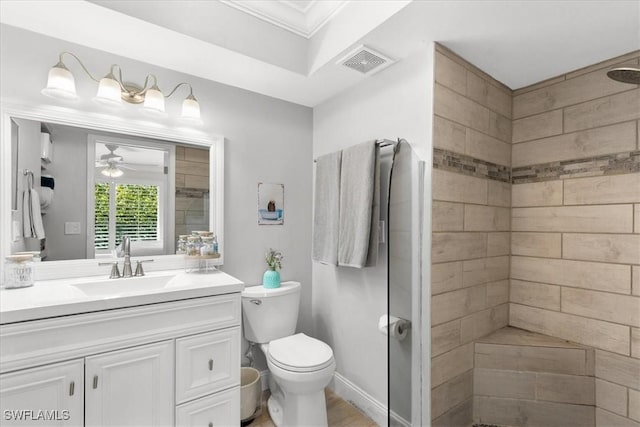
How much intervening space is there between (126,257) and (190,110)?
3.13 ft

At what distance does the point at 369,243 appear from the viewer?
1.91m

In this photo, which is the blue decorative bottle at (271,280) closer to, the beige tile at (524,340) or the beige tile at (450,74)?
the beige tile at (524,340)

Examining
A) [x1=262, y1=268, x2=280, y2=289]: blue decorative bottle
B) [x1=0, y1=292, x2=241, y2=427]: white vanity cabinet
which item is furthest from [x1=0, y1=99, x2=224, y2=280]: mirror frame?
[x1=0, y1=292, x2=241, y2=427]: white vanity cabinet

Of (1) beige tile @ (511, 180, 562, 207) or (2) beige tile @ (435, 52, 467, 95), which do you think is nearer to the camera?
(2) beige tile @ (435, 52, 467, 95)

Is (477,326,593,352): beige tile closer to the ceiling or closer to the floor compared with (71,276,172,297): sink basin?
closer to the floor

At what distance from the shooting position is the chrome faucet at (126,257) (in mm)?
1782

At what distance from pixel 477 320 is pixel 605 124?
1355 millimetres

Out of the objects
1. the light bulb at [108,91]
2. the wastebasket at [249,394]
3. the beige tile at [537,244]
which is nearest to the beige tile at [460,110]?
the beige tile at [537,244]

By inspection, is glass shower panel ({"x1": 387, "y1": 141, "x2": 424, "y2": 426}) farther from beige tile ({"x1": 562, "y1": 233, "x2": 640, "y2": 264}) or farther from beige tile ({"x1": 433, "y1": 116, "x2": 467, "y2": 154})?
beige tile ({"x1": 562, "y1": 233, "x2": 640, "y2": 264})

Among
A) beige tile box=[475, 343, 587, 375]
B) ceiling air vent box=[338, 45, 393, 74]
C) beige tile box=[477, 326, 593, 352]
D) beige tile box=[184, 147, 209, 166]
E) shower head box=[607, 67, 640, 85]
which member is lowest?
beige tile box=[475, 343, 587, 375]

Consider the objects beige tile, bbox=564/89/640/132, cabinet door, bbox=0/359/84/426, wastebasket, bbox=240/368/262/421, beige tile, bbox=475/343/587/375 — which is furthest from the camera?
wastebasket, bbox=240/368/262/421

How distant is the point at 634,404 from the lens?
165cm

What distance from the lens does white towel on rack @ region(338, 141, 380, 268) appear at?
1867 millimetres

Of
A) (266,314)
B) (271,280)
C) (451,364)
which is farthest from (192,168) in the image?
(451,364)
